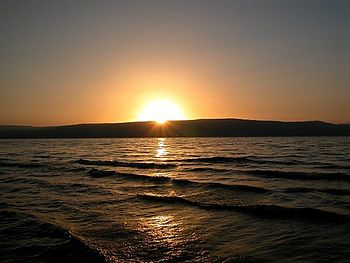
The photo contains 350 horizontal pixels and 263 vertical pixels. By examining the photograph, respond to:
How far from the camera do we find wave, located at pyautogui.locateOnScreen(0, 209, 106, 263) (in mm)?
8797

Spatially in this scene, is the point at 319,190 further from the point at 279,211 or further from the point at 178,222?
the point at 178,222

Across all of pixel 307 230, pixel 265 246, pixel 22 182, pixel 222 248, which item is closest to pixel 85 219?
pixel 222 248

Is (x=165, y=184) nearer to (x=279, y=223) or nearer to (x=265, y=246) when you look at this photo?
(x=279, y=223)

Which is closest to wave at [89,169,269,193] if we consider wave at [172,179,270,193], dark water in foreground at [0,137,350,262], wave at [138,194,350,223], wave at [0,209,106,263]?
wave at [172,179,270,193]

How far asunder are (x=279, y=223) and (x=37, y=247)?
829 centimetres

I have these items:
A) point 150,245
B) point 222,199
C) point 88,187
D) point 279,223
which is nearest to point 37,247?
point 150,245

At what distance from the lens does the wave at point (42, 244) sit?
8797 millimetres

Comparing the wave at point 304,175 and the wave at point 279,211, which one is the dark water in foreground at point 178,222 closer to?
the wave at point 279,211

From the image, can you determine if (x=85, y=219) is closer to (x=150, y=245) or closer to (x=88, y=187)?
(x=150, y=245)

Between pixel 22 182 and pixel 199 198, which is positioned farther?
pixel 22 182

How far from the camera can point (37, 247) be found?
9703mm

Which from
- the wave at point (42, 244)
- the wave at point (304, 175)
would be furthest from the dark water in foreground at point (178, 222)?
the wave at point (304, 175)

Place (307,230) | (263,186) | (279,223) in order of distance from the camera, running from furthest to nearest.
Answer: (263,186) < (279,223) < (307,230)

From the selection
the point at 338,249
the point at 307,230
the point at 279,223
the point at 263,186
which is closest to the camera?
the point at 338,249
